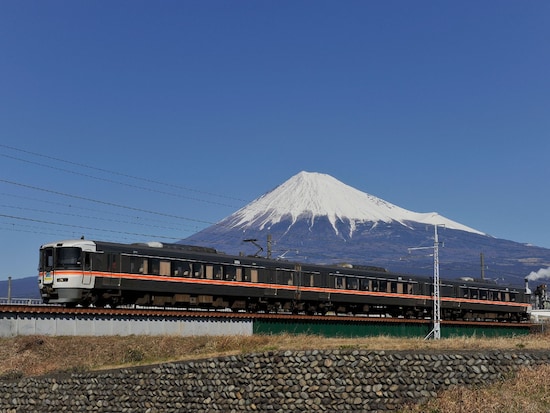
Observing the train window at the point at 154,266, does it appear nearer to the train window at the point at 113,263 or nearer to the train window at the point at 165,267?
the train window at the point at 165,267

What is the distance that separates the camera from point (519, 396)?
2448 cm

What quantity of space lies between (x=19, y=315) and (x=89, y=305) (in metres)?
5.08

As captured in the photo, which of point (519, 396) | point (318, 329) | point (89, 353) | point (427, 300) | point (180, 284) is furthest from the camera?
point (427, 300)

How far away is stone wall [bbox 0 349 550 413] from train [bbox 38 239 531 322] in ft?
41.7

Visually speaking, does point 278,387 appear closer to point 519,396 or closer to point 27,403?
point 519,396

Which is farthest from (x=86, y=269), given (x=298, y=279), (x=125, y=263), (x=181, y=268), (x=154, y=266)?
(x=298, y=279)

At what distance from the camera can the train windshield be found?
46.1 metres

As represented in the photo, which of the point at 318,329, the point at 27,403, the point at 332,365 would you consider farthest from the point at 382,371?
the point at 318,329

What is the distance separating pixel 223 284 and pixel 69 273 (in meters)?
11.9

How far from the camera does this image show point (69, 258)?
4622 cm


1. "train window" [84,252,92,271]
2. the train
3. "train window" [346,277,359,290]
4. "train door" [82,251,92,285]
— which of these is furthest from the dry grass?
"train window" [346,277,359,290]

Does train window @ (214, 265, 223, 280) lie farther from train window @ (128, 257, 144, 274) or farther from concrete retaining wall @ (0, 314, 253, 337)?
train window @ (128, 257, 144, 274)

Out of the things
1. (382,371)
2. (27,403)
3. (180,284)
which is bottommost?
(27,403)

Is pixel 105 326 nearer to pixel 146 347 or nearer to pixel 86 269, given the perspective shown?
pixel 86 269
